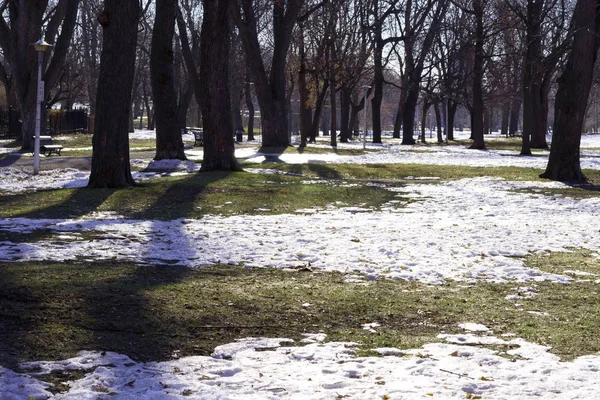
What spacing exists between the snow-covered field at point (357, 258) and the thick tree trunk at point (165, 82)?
1647 mm

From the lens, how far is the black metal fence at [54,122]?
41875 mm

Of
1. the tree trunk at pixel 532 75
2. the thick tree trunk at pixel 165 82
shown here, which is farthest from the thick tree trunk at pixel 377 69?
the thick tree trunk at pixel 165 82

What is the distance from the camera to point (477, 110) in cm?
4294

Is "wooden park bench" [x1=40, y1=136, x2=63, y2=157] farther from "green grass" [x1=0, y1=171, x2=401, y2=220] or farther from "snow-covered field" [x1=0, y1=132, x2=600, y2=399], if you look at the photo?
"green grass" [x1=0, y1=171, x2=401, y2=220]

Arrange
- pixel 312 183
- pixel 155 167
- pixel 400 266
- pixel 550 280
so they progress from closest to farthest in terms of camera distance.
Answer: pixel 550 280
pixel 400 266
pixel 312 183
pixel 155 167

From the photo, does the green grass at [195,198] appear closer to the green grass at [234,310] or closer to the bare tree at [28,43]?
the green grass at [234,310]

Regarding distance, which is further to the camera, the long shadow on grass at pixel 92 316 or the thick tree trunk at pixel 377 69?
the thick tree trunk at pixel 377 69

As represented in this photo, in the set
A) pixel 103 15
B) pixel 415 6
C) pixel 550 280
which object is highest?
pixel 415 6

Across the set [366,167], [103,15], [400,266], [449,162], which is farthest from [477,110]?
[400,266]

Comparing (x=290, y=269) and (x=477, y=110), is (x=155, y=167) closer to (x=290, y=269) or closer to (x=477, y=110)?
(x=290, y=269)

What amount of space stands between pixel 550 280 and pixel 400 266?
1562mm

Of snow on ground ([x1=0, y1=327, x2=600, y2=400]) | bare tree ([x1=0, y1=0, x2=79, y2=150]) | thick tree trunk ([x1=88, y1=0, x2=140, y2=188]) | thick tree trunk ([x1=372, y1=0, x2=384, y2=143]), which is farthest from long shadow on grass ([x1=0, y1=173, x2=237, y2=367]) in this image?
thick tree trunk ([x1=372, y1=0, x2=384, y2=143])

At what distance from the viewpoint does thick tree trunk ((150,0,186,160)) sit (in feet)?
70.4

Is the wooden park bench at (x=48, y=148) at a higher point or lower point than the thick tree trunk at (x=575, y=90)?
lower
